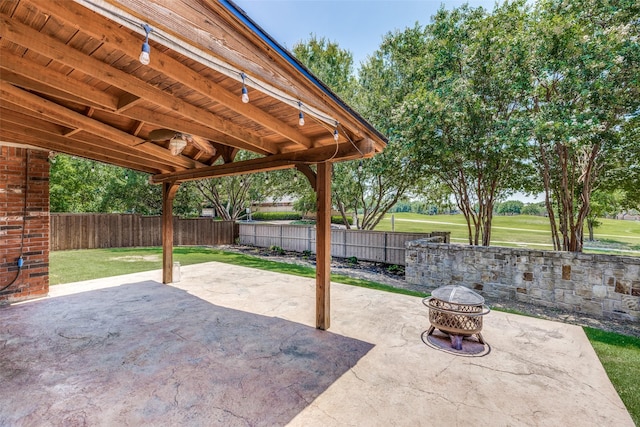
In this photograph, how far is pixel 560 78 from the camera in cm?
551

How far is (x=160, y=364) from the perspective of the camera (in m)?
2.77

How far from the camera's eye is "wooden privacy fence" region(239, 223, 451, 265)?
911 centimetres

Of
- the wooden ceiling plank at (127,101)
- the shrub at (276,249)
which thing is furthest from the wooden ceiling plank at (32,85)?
the shrub at (276,249)

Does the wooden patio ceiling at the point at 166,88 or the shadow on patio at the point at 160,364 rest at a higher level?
the wooden patio ceiling at the point at 166,88

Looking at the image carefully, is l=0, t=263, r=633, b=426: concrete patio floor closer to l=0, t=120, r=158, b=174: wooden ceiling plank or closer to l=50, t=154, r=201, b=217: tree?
l=0, t=120, r=158, b=174: wooden ceiling plank

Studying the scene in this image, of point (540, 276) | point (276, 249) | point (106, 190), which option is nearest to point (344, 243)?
point (276, 249)

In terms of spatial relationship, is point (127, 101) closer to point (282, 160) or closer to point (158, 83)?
point (158, 83)

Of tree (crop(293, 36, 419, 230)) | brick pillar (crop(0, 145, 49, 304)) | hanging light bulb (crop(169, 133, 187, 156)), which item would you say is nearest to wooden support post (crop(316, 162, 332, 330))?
hanging light bulb (crop(169, 133, 187, 156))

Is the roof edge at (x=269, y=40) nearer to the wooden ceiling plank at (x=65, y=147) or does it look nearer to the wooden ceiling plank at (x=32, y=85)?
the wooden ceiling plank at (x=32, y=85)

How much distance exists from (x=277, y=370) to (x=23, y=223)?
4.74 metres

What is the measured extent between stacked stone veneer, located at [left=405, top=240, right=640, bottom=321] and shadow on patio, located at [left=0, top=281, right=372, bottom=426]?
13.0ft

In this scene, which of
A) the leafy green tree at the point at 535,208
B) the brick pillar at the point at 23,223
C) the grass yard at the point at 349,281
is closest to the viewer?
the grass yard at the point at 349,281

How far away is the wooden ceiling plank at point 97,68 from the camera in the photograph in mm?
1556

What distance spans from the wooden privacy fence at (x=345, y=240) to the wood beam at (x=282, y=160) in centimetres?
590
